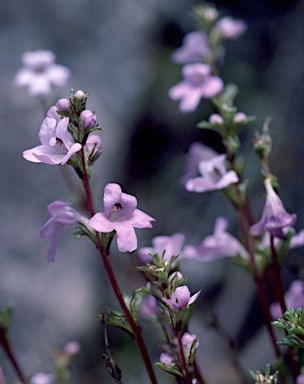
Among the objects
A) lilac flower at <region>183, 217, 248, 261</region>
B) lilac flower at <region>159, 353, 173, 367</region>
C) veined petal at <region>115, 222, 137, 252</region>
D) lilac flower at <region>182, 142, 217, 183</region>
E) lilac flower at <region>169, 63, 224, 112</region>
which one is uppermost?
lilac flower at <region>169, 63, 224, 112</region>

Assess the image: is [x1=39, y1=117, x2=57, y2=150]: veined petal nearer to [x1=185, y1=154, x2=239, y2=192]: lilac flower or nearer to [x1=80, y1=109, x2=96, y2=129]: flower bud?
[x1=80, y1=109, x2=96, y2=129]: flower bud

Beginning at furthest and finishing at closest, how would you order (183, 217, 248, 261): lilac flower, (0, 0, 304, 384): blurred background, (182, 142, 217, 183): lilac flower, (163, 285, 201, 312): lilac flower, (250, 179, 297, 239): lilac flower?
1. (0, 0, 304, 384): blurred background
2. (182, 142, 217, 183): lilac flower
3. (183, 217, 248, 261): lilac flower
4. (250, 179, 297, 239): lilac flower
5. (163, 285, 201, 312): lilac flower

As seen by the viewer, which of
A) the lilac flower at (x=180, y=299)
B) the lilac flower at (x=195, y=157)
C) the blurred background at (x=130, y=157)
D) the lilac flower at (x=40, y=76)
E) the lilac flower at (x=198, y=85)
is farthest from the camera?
the blurred background at (x=130, y=157)

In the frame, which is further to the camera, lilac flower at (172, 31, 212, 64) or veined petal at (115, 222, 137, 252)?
lilac flower at (172, 31, 212, 64)

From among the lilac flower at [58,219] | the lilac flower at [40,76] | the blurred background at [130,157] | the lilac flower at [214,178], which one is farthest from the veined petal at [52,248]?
the blurred background at [130,157]

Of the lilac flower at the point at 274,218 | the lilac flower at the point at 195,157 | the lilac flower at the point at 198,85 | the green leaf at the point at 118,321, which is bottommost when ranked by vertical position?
the green leaf at the point at 118,321

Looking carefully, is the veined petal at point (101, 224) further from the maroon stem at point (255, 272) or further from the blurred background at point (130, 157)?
the blurred background at point (130, 157)

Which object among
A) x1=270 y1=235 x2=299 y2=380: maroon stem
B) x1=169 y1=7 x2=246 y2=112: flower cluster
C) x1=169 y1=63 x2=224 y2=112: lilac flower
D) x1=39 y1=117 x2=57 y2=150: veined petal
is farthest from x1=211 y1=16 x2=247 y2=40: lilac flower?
x1=39 y1=117 x2=57 y2=150: veined petal

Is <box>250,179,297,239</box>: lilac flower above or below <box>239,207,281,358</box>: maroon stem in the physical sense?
above
